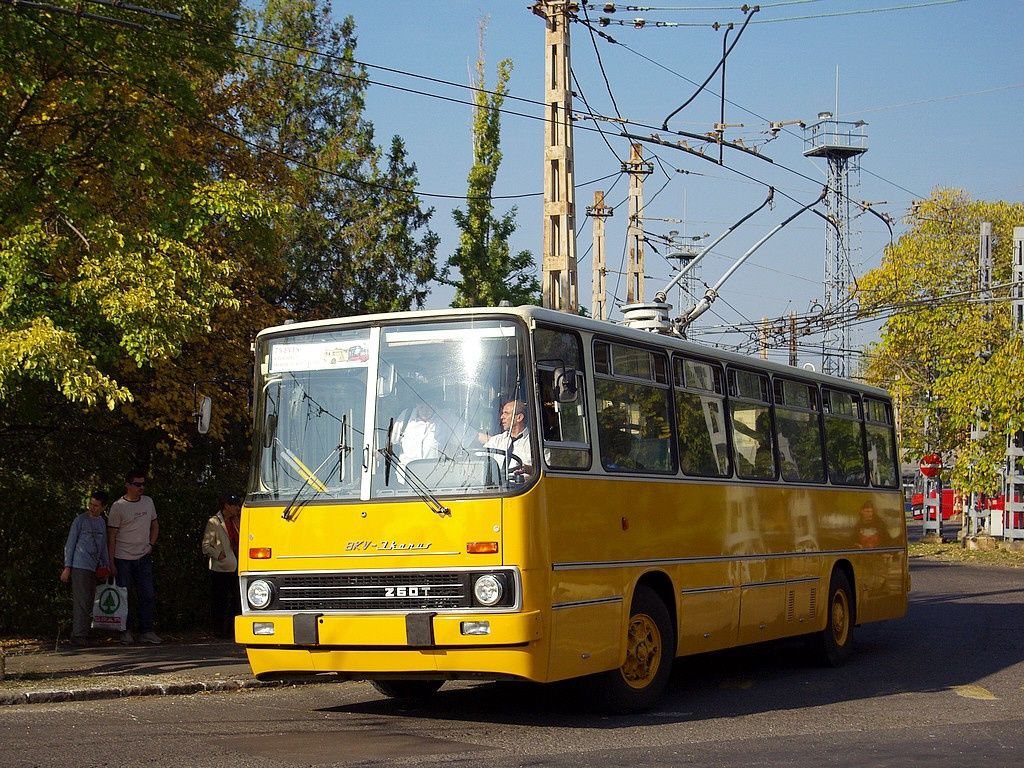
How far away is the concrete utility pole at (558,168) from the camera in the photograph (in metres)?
22.0

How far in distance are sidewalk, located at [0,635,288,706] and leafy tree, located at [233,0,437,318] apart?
15983mm

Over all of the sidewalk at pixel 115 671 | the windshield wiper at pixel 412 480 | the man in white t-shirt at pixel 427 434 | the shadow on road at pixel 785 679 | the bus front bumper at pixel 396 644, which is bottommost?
the shadow on road at pixel 785 679

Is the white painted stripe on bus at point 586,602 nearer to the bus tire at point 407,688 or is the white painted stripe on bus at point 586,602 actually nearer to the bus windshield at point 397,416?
the bus windshield at point 397,416

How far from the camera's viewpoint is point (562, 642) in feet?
31.7

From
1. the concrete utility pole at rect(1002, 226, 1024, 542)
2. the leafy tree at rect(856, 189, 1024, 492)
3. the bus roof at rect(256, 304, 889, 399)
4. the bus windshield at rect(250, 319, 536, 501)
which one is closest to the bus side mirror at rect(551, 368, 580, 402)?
the bus windshield at rect(250, 319, 536, 501)

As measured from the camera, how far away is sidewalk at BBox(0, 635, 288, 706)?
1184 centimetres

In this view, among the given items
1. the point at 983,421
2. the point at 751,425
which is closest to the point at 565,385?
the point at 751,425

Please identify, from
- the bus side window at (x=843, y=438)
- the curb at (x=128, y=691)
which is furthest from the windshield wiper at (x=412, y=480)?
the bus side window at (x=843, y=438)

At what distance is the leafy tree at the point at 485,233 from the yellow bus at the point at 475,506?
23520 millimetres

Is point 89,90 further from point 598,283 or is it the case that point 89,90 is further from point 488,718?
point 598,283

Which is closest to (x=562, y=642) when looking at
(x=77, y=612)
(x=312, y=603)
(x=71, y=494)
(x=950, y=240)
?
(x=312, y=603)

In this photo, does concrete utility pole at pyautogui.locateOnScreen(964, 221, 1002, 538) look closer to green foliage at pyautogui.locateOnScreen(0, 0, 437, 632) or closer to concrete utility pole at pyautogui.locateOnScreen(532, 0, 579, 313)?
concrete utility pole at pyautogui.locateOnScreen(532, 0, 579, 313)

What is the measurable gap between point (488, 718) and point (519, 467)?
7.34 feet

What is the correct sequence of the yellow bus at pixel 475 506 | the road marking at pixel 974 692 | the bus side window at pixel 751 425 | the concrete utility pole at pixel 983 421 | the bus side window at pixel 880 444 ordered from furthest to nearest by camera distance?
the concrete utility pole at pixel 983 421
the bus side window at pixel 880 444
the bus side window at pixel 751 425
the road marking at pixel 974 692
the yellow bus at pixel 475 506
